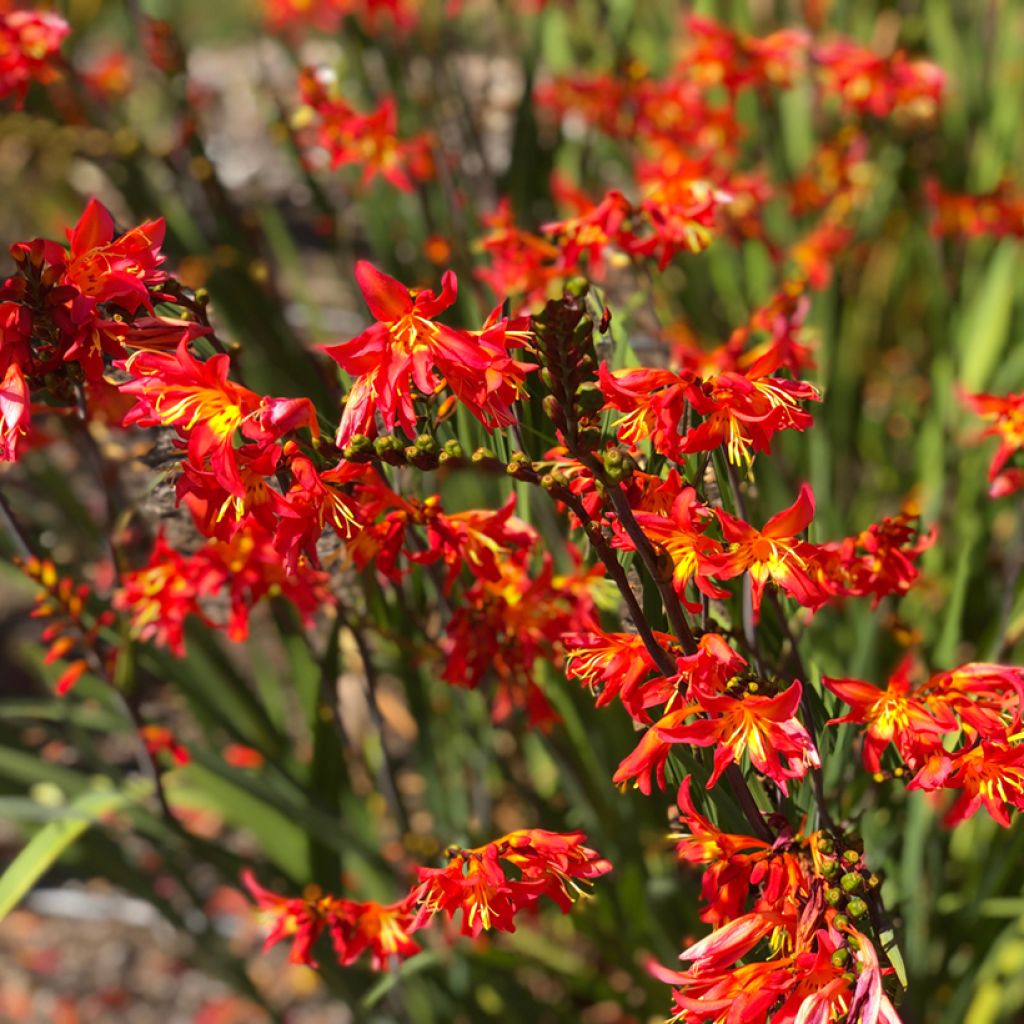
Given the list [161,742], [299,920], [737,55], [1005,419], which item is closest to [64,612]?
[161,742]

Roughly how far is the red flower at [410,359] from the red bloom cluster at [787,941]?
31cm

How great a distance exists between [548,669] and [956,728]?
0.45 metres

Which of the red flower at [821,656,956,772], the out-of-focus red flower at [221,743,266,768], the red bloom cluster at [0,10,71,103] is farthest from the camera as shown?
the out-of-focus red flower at [221,743,266,768]

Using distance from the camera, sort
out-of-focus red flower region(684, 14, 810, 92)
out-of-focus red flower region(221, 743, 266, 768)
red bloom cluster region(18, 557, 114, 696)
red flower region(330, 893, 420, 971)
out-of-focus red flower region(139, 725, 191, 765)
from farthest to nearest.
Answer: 1. out-of-focus red flower region(684, 14, 810, 92)
2. out-of-focus red flower region(221, 743, 266, 768)
3. out-of-focus red flower region(139, 725, 191, 765)
4. red bloom cluster region(18, 557, 114, 696)
5. red flower region(330, 893, 420, 971)

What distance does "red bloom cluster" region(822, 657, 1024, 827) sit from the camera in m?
0.78

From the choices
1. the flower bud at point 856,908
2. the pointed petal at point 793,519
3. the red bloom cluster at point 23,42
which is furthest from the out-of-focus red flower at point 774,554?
A: the red bloom cluster at point 23,42

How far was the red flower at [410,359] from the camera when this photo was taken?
720 millimetres

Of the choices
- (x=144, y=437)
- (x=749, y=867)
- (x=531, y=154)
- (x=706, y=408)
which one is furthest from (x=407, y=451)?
(x=531, y=154)

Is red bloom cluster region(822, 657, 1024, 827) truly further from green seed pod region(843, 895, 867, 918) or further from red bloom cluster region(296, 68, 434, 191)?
red bloom cluster region(296, 68, 434, 191)

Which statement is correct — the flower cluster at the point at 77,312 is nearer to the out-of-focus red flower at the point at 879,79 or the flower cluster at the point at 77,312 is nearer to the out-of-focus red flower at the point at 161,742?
the out-of-focus red flower at the point at 161,742

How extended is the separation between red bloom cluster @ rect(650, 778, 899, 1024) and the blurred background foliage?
20 centimetres

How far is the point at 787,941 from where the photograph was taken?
781 mm

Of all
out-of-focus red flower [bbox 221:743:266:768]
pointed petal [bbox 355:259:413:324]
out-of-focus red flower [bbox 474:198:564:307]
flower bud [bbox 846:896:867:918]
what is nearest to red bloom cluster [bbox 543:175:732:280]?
out-of-focus red flower [bbox 474:198:564:307]

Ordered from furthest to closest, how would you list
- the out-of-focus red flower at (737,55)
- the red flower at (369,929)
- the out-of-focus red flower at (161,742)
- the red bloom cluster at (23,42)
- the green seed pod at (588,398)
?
the out-of-focus red flower at (737,55) < the red bloom cluster at (23,42) < the out-of-focus red flower at (161,742) < the red flower at (369,929) < the green seed pod at (588,398)
